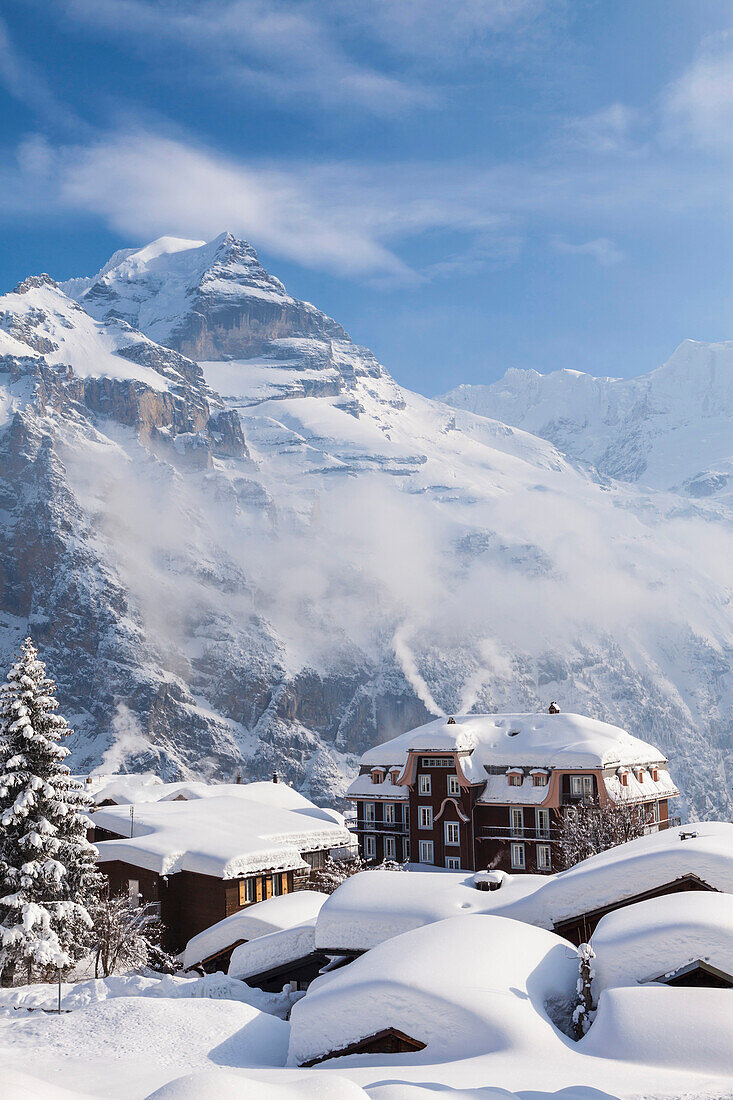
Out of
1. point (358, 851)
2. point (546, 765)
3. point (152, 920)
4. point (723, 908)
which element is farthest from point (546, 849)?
point (723, 908)

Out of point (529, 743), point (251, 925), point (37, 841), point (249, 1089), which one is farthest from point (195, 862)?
point (249, 1089)

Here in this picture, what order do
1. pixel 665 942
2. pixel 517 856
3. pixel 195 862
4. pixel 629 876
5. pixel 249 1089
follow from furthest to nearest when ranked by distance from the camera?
pixel 517 856
pixel 195 862
pixel 629 876
pixel 665 942
pixel 249 1089

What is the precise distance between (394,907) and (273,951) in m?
6.53

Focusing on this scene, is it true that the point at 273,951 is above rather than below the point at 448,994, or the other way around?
below

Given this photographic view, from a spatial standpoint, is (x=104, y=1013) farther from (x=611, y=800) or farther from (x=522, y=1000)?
(x=611, y=800)

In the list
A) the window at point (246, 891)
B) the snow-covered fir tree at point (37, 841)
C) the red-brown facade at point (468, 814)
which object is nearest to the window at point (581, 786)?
the red-brown facade at point (468, 814)

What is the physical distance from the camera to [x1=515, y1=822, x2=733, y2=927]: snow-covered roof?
19781mm

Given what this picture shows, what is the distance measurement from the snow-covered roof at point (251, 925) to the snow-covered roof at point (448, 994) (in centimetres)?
1300

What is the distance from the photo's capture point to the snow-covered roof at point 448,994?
49.5ft

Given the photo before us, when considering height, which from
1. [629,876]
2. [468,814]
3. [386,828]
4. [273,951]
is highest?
[629,876]

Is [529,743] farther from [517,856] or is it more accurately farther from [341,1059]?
[341,1059]

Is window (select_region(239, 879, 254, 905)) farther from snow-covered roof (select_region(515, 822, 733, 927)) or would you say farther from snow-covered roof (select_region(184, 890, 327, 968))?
snow-covered roof (select_region(515, 822, 733, 927))

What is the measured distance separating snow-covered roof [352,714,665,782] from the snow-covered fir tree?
28849mm

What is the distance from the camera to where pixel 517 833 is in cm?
5409
